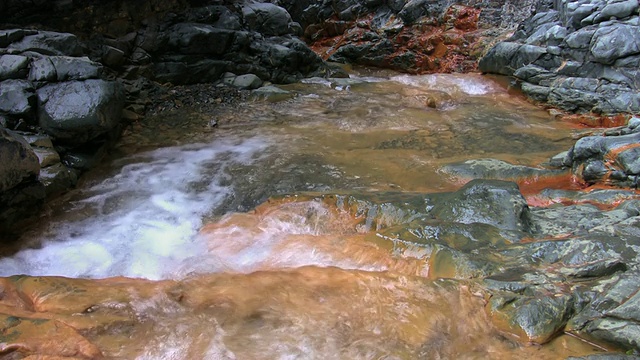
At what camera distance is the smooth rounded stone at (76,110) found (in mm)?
6395

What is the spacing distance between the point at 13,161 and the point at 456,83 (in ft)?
34.8

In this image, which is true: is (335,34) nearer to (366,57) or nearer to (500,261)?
(366,57)

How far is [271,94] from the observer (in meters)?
10.7

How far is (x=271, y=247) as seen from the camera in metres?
4.65

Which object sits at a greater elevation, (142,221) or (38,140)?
(38,140)

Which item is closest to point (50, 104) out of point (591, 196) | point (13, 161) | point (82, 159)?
point (82, 159)

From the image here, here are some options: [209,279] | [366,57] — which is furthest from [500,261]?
[366,57]

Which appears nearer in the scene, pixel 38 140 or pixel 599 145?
pixel 599 145

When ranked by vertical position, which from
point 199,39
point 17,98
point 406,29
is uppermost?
point 17,98

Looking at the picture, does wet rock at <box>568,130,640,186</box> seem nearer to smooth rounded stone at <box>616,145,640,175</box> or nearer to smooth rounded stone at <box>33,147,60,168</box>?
smooth rounded stone at <box>616,145,640,175</box>

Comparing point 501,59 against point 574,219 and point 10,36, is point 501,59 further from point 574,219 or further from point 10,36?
point 10,36

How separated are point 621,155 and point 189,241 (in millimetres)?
5353

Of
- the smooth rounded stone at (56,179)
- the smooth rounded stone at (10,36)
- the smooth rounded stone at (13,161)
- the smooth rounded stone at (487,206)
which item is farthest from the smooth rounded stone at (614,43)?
the smooth rounded stone at (10,36)

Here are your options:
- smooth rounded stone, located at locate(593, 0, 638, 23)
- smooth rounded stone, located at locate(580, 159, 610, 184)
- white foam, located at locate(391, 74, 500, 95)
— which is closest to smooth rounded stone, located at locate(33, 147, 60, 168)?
smooth rounded stone, located at locate(580, 159, 610, 184)
